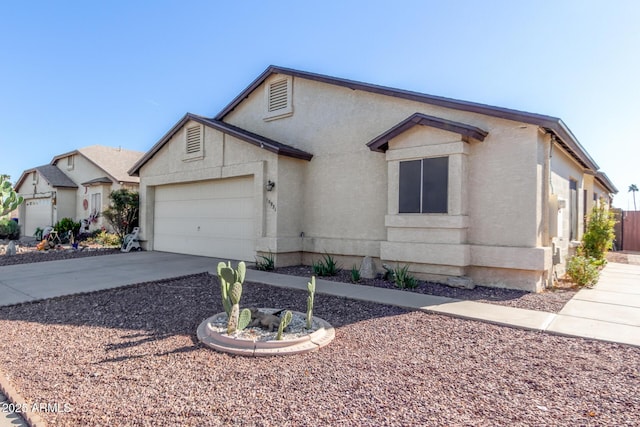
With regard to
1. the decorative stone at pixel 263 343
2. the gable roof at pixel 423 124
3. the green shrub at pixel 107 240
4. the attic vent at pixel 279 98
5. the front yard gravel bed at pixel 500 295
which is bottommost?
the decorative stone at pixel 263 343

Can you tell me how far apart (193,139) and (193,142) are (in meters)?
0.11

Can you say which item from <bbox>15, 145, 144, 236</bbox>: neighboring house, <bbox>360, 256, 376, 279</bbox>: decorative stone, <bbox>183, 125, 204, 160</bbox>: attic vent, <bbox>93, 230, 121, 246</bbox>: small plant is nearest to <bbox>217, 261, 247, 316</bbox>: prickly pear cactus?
<bbox>360, 256, 376, 279</bbox>: decorative stone

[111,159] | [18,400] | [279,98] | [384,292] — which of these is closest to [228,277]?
[18,400]

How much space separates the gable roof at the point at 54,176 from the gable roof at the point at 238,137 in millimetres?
9884

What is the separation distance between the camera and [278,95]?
12.2m

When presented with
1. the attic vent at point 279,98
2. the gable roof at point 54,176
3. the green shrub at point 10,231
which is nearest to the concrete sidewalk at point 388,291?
the attic vent at point 279,98

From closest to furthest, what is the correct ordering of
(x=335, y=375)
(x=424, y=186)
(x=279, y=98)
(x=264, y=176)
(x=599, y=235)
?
(x=335, y=375), (x=424, y=186), (x=264, y=176), (x=599, y=235), (x=279, y=98)

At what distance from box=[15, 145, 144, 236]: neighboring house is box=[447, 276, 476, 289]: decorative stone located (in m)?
18.2

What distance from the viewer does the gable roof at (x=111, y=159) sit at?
20.1 m

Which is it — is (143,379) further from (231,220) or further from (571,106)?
(571,106)

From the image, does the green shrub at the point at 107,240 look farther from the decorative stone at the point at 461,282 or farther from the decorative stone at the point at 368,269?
the decorative stone at the point at 461,282

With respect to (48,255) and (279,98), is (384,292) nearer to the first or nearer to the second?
(279,98)

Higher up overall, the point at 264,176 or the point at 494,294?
the point at 264,176

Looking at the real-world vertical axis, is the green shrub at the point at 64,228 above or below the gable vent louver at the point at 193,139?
below
